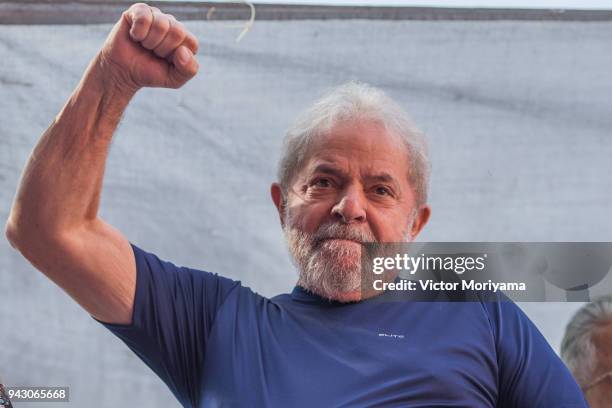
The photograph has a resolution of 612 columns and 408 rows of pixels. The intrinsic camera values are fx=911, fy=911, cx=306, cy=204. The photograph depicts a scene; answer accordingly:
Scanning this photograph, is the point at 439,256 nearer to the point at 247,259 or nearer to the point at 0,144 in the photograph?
the point at 247,259

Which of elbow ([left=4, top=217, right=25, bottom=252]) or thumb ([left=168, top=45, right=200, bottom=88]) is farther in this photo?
elbow ([left=4, top=217, right=25, bottom=252])

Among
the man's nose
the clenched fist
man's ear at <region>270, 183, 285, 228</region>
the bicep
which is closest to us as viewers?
the clenched fist

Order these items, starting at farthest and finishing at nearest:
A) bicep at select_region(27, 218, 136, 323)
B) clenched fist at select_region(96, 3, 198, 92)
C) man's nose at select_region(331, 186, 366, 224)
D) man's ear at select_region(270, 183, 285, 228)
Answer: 1. man's ear at select_region(270, 183, 285, 228)
2. man's nose at select_region(331, 186, 366, 224)
3. bicep at select_region(27, 218, 136, 323)
4. clenched fist at select_region(96, 3, 198, 92)

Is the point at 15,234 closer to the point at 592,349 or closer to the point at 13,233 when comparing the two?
the point at 13,233

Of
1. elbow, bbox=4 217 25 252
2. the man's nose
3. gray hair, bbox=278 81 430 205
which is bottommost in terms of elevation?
elbow, bbox=4 217 25 252

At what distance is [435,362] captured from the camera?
1118mm

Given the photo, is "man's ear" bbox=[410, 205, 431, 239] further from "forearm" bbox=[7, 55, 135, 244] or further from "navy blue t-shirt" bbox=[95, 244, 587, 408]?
"forearm" bbox=[7, 55, 135, 244]

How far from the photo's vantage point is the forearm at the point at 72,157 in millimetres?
1032

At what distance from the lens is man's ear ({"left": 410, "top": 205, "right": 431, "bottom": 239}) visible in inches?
50.2

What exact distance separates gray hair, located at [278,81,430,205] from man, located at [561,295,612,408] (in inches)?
10.8

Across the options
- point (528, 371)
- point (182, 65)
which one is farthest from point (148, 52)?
point (528, 371)

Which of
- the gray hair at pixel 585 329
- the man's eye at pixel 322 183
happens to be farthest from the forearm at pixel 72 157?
the gray hair at pixel 585 329

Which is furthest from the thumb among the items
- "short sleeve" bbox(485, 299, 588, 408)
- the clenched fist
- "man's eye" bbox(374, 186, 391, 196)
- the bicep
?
"short sleeve" bbox(485, 299, 588, 408)

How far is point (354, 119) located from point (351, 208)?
14 cm
